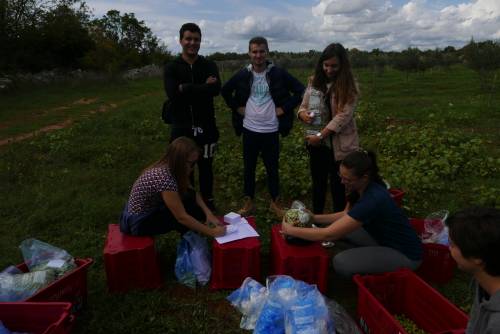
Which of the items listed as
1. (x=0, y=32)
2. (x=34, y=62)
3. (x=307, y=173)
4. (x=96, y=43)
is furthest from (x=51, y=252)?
(x=96, y=43)

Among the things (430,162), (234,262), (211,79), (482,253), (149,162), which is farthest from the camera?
(149,162)

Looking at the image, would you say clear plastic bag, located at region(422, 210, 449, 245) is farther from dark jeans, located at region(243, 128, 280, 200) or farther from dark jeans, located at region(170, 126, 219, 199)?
dark jeans, located at region(170, 126, 219, 199)

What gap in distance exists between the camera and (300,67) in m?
31.6

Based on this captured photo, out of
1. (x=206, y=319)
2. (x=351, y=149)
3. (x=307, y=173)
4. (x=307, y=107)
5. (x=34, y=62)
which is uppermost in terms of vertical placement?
(x=34, y=62)

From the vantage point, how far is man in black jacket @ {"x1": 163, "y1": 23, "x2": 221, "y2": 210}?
11.9 ft

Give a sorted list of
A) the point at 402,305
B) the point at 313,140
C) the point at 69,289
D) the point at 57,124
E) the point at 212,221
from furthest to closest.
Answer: the point at 57,124
the point at 313,140
the point at 212,221
the point at 402,305
the point at 69,289

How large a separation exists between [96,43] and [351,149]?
28.4 meters

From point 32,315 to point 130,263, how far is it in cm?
77

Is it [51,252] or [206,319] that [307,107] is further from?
[51,252]

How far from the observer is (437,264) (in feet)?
9.83

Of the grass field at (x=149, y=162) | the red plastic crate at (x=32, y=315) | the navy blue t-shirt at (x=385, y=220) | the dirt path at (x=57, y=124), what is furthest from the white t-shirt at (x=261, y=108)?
the dirt path at (x=57, y=124)

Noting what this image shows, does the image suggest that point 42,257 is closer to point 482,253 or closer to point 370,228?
point 370,228

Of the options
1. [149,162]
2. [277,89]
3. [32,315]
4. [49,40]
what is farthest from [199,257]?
[49,40]

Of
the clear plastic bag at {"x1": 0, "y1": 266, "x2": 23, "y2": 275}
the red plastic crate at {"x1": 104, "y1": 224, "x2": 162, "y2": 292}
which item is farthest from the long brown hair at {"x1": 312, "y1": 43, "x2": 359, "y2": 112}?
the clear plastic bag at {"x1": 0, "y1": 266, "x2": 23, "y2": 275}
